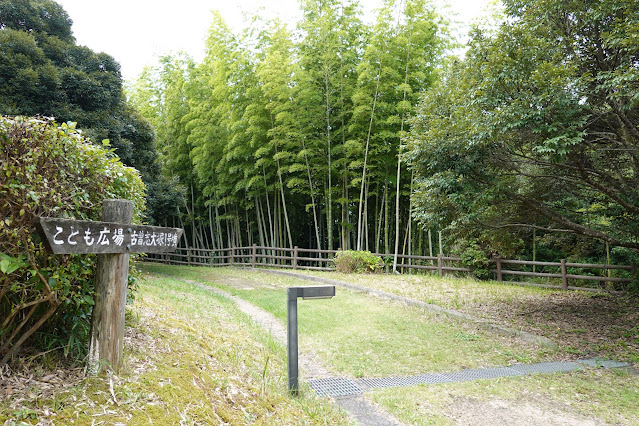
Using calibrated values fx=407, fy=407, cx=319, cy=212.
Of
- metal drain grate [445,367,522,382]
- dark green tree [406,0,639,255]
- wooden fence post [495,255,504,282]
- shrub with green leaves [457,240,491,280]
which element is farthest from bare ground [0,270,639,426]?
shrub with green leaves [457,240,491,280]

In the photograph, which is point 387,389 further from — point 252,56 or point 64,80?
point 252,56

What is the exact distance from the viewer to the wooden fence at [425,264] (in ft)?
30.2

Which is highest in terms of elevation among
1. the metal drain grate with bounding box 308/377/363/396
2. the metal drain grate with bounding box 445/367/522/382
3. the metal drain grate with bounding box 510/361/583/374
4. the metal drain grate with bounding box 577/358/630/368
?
the metal drain grate with bounding box 308/377/363/396

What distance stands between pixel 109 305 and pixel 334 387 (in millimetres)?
2022

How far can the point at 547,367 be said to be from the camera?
13.9ft

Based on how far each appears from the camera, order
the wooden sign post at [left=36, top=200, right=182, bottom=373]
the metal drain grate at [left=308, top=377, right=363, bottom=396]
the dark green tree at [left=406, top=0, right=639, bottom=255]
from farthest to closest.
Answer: the dark green tree at [left=406, top=0, right=639, bottom=255] → the metal drain grate at [left=308, top=377, right=363, bottom=396] → the wooden sign post at [left=36, top=200, right=182, bottom=373]

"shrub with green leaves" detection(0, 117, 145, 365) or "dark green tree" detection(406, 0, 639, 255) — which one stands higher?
"dark green tree" detection(406, 0, 639, 255)

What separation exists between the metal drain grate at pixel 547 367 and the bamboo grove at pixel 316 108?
5207 millimetres

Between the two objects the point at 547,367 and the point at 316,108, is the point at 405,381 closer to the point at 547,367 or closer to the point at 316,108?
the point at 547,367

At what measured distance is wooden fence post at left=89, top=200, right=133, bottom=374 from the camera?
2.33m

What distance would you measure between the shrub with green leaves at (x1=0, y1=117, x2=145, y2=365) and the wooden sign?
0.19m

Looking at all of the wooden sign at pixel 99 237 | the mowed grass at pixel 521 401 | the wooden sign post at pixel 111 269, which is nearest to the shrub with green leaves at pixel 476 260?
the mowed grass at pixel 521 401

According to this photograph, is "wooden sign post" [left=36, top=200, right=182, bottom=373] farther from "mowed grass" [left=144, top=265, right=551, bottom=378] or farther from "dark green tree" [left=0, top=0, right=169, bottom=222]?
"dark green tree" [left=0, top=0, right=169, bottom=222]

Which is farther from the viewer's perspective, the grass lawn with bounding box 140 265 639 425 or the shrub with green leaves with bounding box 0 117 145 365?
the grass lawn with bounding box 140 265 639 425
